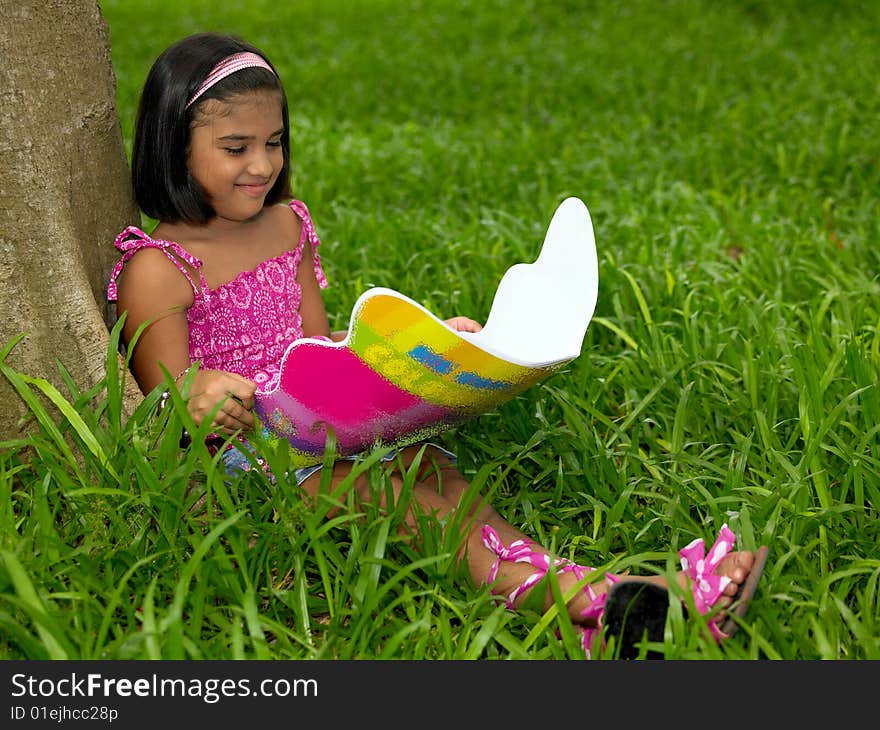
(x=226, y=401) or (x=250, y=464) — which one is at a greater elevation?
(x=226, y=401)


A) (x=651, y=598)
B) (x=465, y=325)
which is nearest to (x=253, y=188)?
(x=465, y=325)

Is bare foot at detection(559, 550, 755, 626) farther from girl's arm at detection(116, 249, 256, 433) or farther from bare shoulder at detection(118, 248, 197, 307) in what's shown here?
bare shoulder at detection(118, 248, 197, 307)

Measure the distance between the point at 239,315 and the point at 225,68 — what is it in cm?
52

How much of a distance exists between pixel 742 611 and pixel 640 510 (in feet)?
1.43

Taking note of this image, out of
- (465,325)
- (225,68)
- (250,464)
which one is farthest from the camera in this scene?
(465,325)

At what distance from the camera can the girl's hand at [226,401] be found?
2037 millimetres

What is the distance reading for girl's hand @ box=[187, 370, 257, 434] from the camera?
204cm

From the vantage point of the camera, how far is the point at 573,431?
94.3 inches

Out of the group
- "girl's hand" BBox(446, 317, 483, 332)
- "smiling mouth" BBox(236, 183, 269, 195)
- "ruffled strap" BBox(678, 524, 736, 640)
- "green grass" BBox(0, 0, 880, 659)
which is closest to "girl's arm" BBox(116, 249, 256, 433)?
"green grass" BBox(0, 0, 880, 659)

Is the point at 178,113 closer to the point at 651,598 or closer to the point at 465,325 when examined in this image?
the point at 465,325

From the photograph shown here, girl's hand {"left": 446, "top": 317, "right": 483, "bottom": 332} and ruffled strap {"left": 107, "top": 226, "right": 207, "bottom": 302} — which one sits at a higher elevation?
ruffled strap {"left": 107, "top": 226, "right": 207, "bottom": 302}

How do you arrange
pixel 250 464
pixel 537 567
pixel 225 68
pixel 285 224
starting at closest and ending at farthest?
pixel 537 567, pixel 250 464, pixel 225 68, pixel 285 224

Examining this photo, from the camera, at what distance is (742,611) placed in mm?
1749

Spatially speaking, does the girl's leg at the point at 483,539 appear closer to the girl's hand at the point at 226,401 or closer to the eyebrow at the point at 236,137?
the girl's hand at the point at 226,401
